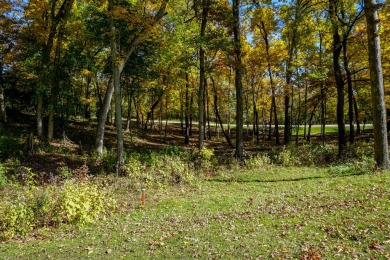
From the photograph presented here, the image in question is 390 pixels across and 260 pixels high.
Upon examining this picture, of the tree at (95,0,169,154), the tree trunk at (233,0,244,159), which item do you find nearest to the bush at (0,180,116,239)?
the tree at (95,0,169,154)

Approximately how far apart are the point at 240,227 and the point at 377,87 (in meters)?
→ 7.46

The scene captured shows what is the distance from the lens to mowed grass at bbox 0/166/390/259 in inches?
191

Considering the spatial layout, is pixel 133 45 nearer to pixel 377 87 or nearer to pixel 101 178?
pixel 101 178

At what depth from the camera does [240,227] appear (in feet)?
19.7

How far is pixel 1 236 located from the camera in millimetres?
5781

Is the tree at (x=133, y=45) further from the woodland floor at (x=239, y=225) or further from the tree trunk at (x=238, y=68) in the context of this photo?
the woodland floor at (x=239, y=225)

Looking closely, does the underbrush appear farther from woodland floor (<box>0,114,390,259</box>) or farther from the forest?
woodland floor (<box>0,114,390,259</box>)

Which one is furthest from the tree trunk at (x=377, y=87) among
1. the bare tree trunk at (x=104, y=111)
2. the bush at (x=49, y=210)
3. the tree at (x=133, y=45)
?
the bare tree trunk at (x=104, y=111)

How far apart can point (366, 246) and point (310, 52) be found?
19.3 metres

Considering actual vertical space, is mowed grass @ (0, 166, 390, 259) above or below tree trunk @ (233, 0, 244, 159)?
below

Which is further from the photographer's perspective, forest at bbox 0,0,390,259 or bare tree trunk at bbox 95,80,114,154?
bare tree trunk at bbox 95,80,114,154

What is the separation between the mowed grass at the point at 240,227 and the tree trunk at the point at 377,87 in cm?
104

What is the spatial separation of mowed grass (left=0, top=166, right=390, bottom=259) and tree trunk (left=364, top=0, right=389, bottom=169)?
1044 millimetres

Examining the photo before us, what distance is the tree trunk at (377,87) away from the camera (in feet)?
31.2
